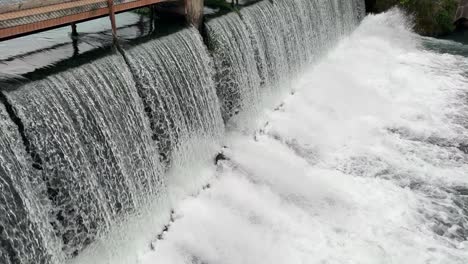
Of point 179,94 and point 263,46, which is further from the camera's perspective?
point 263,46

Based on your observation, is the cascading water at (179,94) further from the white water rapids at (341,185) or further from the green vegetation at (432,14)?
the green vegetation at (432,14)

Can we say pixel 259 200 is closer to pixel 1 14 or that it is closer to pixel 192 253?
pixel 192 253

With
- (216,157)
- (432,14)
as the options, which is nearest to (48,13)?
(216,157)

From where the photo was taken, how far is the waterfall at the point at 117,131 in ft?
18.1

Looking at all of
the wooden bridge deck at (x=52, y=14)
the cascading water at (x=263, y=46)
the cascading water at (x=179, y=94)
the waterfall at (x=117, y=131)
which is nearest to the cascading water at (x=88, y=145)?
the waterfall at (x=117, y=131)

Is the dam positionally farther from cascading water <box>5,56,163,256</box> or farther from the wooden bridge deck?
the wooden bridge deck

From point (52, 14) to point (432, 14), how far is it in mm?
17462

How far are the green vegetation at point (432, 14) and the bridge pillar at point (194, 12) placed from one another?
Answer: 13100 mm

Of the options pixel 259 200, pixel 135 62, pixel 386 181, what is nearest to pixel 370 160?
pixel 386 181

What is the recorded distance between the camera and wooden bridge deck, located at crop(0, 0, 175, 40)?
5977 mm

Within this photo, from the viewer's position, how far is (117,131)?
7027 millimetres

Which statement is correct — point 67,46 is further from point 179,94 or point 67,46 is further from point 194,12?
point 194,12

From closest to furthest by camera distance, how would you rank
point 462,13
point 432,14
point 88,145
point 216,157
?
point 88,145 < point 216,157 < point 432,14 < point 462,13

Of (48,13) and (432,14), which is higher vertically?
(48,13)
